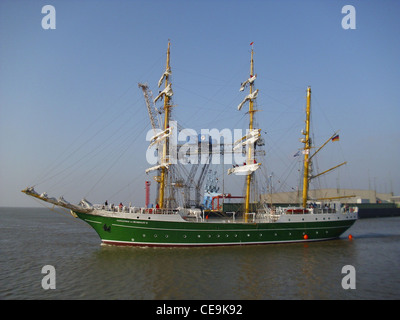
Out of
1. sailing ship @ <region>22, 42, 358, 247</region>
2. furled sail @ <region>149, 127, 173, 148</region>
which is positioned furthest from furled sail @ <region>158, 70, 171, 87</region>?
furled sail @ <region>149, 127, 173, 148</region>

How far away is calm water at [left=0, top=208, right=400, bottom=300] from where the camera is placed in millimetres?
16391

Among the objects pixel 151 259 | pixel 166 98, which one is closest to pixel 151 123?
pixel 166 98

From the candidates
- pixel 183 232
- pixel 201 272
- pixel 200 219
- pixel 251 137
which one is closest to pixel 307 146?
pixel 251 137

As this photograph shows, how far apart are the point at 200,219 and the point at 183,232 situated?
98.5 inches

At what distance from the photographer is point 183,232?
1123 inches

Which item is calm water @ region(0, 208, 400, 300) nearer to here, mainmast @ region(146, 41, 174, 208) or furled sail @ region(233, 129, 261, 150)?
mainmast @ region(146, 41, 174, 208)

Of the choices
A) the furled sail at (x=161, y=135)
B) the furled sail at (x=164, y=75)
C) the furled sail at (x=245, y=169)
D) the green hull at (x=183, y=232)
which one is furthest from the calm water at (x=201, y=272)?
the furled sail at (x=164, y=75)

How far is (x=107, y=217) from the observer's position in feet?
93.0

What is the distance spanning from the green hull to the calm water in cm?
107

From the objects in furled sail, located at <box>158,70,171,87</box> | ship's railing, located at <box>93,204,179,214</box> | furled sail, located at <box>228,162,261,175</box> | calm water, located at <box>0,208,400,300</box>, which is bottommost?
calm water, located at <box>0,208,400,300</box>

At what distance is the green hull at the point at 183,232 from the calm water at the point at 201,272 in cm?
107

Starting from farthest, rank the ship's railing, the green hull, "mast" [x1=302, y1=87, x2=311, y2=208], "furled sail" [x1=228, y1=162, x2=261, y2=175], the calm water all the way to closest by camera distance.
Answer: "mast" [x1=302, y1=87, x2=311, y2=208] → "furled sail" [x1=228, y1=162, x2=261, y2=175] → the ship's railing → the green hull → the calm water
